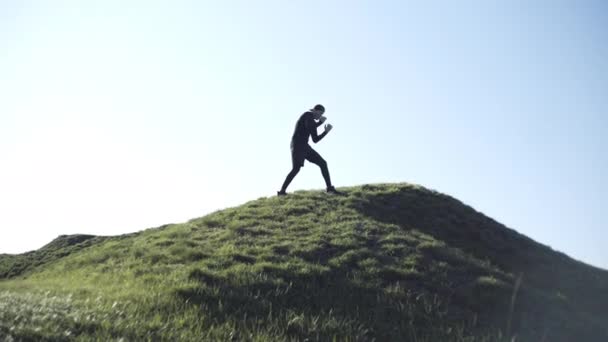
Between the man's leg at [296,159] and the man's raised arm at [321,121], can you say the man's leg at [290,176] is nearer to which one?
the man's leg at [296,159]

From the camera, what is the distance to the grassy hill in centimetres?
799

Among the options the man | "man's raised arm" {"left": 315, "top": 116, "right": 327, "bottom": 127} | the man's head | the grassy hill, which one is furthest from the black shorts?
the grassy hill

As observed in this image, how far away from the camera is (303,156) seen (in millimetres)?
20953

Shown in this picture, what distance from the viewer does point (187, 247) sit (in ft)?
48.8

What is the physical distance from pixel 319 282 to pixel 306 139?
9.71m

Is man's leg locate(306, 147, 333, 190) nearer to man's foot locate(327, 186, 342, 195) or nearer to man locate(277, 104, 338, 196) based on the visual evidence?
man locate(277, 104, 338, 196)

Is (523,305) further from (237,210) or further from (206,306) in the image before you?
(237,210)

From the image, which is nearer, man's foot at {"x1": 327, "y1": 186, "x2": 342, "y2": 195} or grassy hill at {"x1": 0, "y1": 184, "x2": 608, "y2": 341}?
grassy hill at {"x1": 0, "y1": 184, "x2": 608, "y2": 341}

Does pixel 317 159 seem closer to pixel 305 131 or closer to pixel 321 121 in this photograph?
pixel 305 131

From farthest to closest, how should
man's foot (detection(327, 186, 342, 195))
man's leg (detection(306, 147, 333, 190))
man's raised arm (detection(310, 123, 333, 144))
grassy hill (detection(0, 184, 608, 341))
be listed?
1. man's foot (detection(327, 186, 342, 195))
2. man's leg (detection(306, 147, 333, 190))
3. man's raised arm (detection(310, 123, 333, 144))
4. grassy hill (detection(0, 184, 608, 341))

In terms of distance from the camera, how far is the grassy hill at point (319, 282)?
7.99 metres

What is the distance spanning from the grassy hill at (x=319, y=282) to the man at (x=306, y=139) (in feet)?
4.85

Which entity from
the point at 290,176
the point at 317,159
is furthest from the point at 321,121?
the point at 290,176

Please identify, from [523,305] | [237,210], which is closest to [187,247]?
[237,210]
